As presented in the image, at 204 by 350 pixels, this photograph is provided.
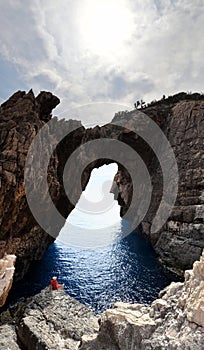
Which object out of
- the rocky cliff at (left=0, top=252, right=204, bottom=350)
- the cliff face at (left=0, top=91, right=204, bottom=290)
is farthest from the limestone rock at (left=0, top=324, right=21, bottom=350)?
the cliff face at (left=0, top=91, right=204, bottom=290)

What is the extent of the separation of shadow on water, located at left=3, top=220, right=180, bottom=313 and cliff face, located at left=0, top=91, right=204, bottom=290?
2336 mm

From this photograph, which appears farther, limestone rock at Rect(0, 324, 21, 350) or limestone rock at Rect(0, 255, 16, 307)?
limestone rock at Rect(0, 255, 16, 307)

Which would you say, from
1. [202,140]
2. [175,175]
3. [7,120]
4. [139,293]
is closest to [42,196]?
[7,120]

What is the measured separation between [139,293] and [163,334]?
16.7 m

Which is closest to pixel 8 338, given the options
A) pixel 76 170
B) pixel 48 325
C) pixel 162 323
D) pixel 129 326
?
pixel 48 325

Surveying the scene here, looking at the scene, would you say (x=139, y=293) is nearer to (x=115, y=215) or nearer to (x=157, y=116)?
(x=157, y=116)

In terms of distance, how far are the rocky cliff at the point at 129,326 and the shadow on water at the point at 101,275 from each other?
6.57 meters

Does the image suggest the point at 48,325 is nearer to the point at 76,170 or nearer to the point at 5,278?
the point at 5,278

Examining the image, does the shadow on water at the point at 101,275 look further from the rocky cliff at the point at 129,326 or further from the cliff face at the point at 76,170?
the rocky cliff at the point at 129,326

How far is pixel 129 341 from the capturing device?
30.9 ft

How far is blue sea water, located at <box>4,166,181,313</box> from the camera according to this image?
23.9 m

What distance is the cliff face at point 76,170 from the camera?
25250 millimetres

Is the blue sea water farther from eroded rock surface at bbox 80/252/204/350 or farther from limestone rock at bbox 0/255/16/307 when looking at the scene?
eroded rock surface at bbox 80/252/204/350

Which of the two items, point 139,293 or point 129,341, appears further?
point 139,293
